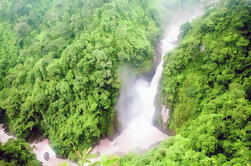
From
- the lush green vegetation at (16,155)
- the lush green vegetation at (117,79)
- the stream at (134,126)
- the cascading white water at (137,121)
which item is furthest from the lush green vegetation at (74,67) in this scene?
the lush green vegetation at (16,155)

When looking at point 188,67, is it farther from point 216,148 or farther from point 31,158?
point 31,158

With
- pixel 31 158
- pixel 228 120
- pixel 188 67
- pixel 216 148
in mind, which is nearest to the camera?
pixel 216 148

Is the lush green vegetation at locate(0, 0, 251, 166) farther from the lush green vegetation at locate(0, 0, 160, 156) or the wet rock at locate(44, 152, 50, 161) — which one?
the wet rock at locate(44, 152, 50, 161)

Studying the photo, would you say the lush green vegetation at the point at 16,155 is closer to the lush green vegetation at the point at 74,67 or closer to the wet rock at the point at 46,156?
the lush green vegetation at the point at 74,67

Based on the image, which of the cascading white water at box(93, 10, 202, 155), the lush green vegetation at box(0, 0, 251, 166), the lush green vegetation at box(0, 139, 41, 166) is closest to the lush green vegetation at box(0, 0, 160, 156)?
the lush green vegetation at box(0, 0, 251, 166)

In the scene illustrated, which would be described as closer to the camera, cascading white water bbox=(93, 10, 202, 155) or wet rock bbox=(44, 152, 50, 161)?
cascading white water bbox=(93, 10, 202, 155)

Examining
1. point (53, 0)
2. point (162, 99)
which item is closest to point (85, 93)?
point (162, 99)
